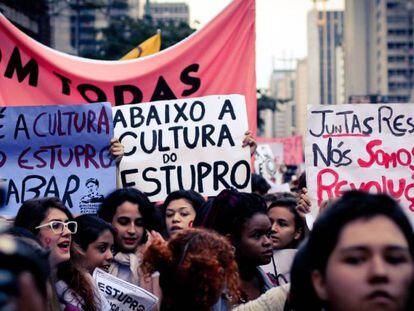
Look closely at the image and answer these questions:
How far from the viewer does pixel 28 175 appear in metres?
6.88

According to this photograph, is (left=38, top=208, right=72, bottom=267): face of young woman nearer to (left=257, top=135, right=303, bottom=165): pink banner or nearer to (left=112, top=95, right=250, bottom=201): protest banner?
(left=112, top=95, right=250, bottom=201): protest banner

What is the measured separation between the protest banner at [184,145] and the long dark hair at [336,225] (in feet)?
14.1

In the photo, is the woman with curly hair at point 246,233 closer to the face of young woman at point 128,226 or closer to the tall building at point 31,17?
the face of young woman at point 128,226

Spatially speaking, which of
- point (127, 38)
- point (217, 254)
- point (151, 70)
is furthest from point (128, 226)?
point (127, 38)

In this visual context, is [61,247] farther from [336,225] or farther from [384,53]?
[384,53]

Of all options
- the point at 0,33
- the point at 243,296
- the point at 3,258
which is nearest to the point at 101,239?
the point at 243,296

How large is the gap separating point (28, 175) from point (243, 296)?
8.07 ft

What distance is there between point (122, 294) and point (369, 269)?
289 cm

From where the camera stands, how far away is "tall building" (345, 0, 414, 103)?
135m

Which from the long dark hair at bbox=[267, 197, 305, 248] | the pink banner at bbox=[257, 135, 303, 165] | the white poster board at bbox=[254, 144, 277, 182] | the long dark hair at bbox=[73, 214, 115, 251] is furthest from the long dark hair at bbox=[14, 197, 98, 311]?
the pink banner at bbox=[257, 135, 303, 165]

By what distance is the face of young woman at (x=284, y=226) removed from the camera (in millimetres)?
6758

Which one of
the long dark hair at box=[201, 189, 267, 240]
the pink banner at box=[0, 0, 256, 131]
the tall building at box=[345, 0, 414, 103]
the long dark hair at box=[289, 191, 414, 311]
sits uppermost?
the tall building at box=[345, 0, 414, 103]

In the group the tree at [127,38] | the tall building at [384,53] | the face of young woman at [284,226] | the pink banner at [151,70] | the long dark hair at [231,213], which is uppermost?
the tall building at [384,53]

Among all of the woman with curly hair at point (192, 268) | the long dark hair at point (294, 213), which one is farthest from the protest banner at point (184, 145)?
the woman with curly hair at point (192, 268)
